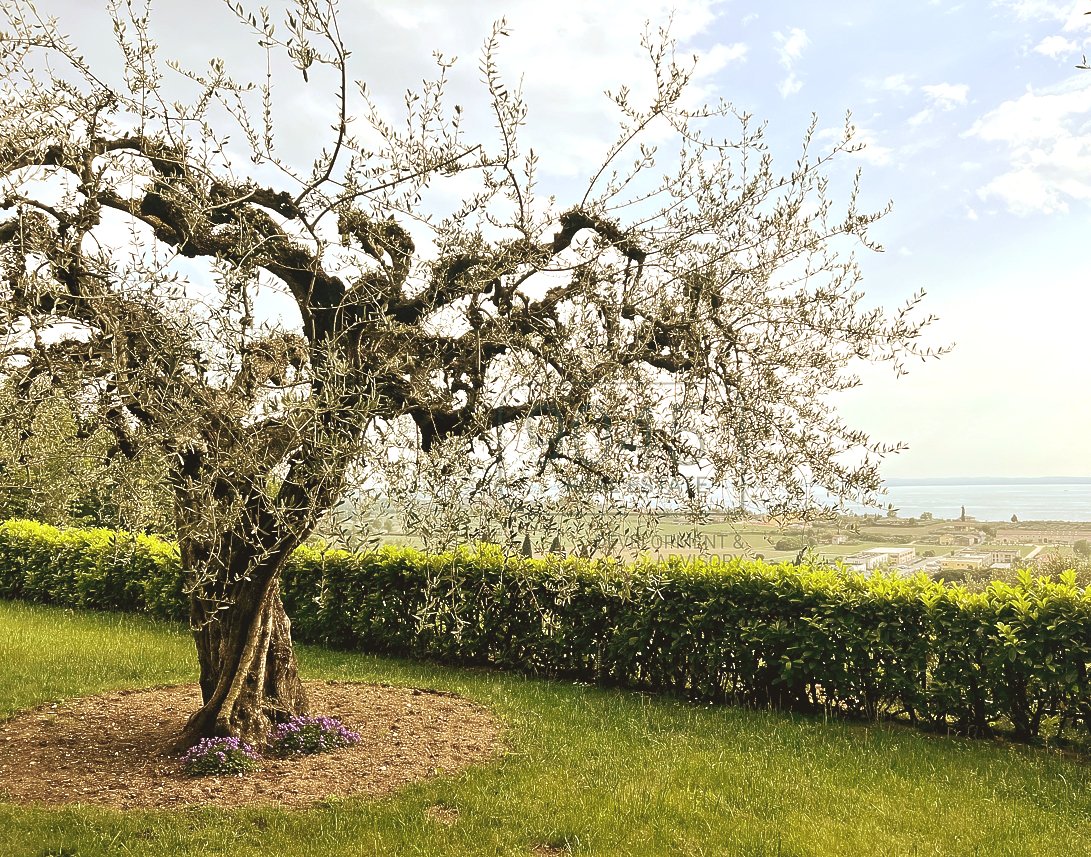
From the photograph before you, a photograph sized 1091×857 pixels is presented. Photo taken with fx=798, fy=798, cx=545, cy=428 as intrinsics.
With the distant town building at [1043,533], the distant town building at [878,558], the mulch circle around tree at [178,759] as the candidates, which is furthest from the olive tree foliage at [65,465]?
the distant town building at [1043,533]

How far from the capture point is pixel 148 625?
46.6ft

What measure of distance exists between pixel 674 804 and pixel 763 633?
3.49m

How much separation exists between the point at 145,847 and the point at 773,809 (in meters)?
4.60

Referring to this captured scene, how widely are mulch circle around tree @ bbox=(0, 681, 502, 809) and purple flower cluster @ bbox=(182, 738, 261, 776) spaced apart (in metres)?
0.08

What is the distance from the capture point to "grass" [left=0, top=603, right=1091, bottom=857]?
5.63 metres

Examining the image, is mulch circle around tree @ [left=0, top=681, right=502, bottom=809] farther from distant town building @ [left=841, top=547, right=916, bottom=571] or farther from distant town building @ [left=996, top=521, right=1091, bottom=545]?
distant town building @ [left=996, top=521, right=1091, bottom=545]

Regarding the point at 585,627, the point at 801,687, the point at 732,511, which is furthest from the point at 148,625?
the point at 732,511

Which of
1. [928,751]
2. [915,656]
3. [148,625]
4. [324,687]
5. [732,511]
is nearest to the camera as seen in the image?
[732,511]

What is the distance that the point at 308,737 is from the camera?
7.33 metres

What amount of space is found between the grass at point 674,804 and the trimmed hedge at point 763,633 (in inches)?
20.3

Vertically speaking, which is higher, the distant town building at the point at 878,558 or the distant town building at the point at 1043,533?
the distant town building at the point at 1043,533

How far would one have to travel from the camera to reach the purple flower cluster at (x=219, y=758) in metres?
6.74

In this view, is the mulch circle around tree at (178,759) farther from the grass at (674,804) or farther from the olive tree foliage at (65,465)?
the olive tree foliage at (65,465)

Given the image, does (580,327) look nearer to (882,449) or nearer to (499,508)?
A: (499,508)
